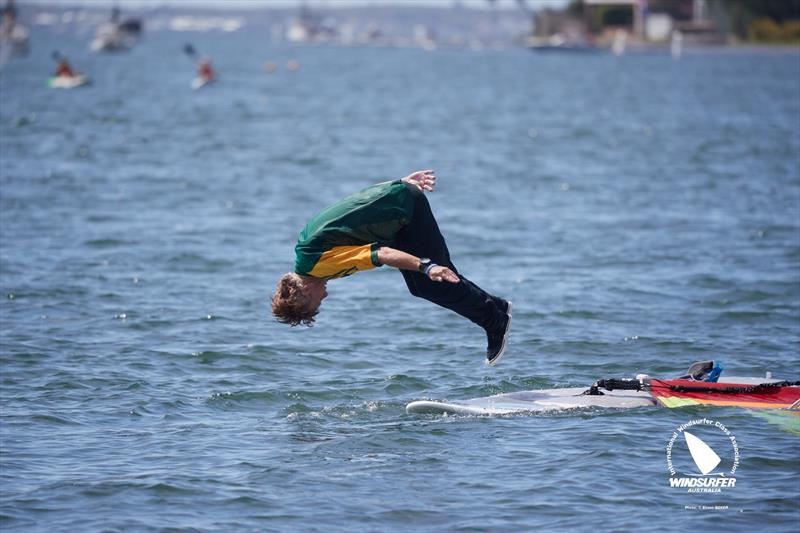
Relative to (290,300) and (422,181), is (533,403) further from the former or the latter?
(290,300)

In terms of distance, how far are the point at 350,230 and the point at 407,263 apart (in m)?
0.70

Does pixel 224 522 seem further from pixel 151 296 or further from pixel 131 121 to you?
pixel 131 121

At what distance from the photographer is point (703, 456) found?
1098 cm

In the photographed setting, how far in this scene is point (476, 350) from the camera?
51.5 feet

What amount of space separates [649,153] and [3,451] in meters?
34.1

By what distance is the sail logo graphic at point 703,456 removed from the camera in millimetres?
10414

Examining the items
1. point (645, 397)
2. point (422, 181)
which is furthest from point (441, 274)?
point (645, 397)

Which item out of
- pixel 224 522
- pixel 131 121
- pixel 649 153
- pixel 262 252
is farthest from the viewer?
pixel 131 121

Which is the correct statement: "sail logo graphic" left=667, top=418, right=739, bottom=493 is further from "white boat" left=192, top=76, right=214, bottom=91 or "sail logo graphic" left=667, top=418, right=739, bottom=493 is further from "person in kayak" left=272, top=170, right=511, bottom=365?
"white boat" left=192, top=76, right=214, bottom=91

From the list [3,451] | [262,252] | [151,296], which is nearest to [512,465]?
[3,451]

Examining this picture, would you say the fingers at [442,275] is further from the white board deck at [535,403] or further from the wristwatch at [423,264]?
the white board deck at [535,403]

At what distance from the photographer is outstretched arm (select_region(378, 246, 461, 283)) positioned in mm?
10367

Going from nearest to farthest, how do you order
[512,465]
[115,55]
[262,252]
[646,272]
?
[512,465] < [646,272] < [262,252] < [115,55]

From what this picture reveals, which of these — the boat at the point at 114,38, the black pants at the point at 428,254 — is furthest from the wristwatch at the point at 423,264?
the boat at the point at 114,38
